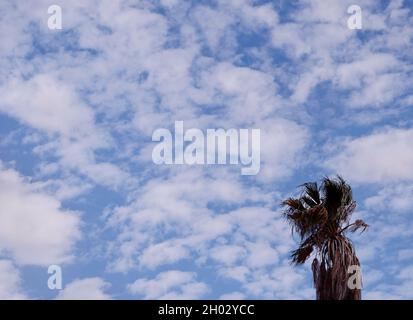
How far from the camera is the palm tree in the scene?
82.6ft

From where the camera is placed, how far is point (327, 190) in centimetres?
2691

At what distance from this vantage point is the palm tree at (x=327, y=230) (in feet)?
82.6

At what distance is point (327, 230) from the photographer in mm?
26328
